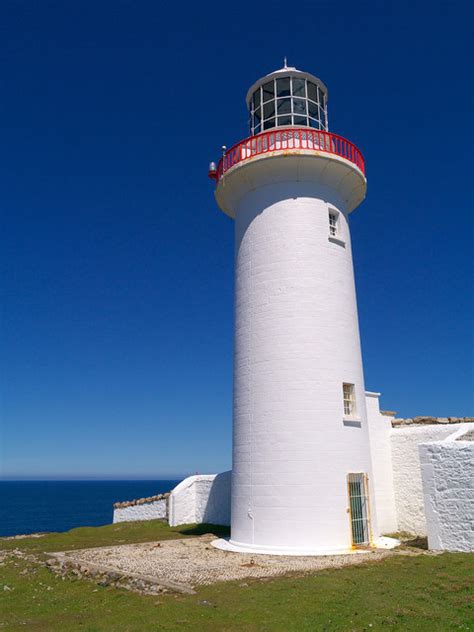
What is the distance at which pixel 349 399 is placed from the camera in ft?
47.6

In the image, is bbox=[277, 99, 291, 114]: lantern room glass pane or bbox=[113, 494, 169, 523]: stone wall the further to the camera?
bbox=[113, 494, 169, 523]: stone wall

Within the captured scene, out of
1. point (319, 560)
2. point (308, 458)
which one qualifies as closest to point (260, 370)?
point (308, 458)

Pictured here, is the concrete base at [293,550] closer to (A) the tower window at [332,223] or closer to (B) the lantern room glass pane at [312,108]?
(A) the tower window at [332,223]

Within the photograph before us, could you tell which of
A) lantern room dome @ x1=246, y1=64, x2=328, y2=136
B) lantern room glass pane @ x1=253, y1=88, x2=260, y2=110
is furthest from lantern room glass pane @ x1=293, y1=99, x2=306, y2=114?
lantern room glass pane @ x1=253, y1=88, x2=260, y2=110

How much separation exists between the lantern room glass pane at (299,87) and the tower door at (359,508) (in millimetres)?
11617

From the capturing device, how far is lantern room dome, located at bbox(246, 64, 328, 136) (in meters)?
16.3

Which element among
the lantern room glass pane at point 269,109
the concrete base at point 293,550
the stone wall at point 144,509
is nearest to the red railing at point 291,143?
the lantern room glass pane at point 269,109

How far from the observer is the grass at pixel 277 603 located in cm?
737

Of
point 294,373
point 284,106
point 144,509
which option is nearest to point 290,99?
point 284,106

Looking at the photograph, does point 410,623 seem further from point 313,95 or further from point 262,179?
point 313,95

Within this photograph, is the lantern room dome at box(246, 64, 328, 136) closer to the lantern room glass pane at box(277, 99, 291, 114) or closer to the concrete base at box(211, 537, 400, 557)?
the lantern room glass pane at box(277, 99, 291, 114)

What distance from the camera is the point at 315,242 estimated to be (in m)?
14.9

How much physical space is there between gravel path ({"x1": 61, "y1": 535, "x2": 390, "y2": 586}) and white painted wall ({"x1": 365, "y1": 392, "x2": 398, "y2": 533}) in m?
3.67

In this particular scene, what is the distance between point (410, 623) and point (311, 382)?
6.98 m
